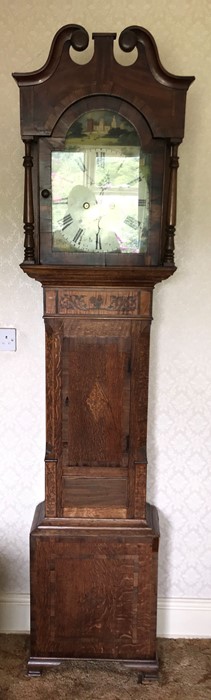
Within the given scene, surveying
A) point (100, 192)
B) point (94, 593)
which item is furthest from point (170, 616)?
point (100, 192)

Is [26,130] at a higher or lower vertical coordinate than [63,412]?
higher

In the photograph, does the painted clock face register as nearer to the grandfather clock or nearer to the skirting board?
the grandfather clock

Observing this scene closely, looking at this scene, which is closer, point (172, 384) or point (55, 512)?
point (55, 512)

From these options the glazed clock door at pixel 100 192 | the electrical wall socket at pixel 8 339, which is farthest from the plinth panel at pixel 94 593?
the glazed clock door at pixel 100 192

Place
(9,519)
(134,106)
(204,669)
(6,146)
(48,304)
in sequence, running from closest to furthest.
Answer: (134,106), (48,304), (6,146), (204,669), (9,519)

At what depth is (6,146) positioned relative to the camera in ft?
5.28

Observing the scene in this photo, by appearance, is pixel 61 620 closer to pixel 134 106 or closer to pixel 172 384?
pixel 172 384

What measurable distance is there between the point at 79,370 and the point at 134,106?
736 millimetres

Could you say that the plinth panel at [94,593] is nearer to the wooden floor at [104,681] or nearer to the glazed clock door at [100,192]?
the wooden floor at [104,681]

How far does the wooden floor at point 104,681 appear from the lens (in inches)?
63.4

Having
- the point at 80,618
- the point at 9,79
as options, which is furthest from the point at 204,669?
the point at 9,79

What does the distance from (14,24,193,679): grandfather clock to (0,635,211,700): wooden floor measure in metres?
0.05

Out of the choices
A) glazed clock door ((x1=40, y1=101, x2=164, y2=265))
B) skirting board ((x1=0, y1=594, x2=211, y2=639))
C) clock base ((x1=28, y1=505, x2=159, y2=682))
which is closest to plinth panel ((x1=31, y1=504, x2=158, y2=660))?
clock base ((x1=28, y1=505, x2=159, y2=682))

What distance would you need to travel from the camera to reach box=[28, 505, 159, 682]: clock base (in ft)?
5.22
